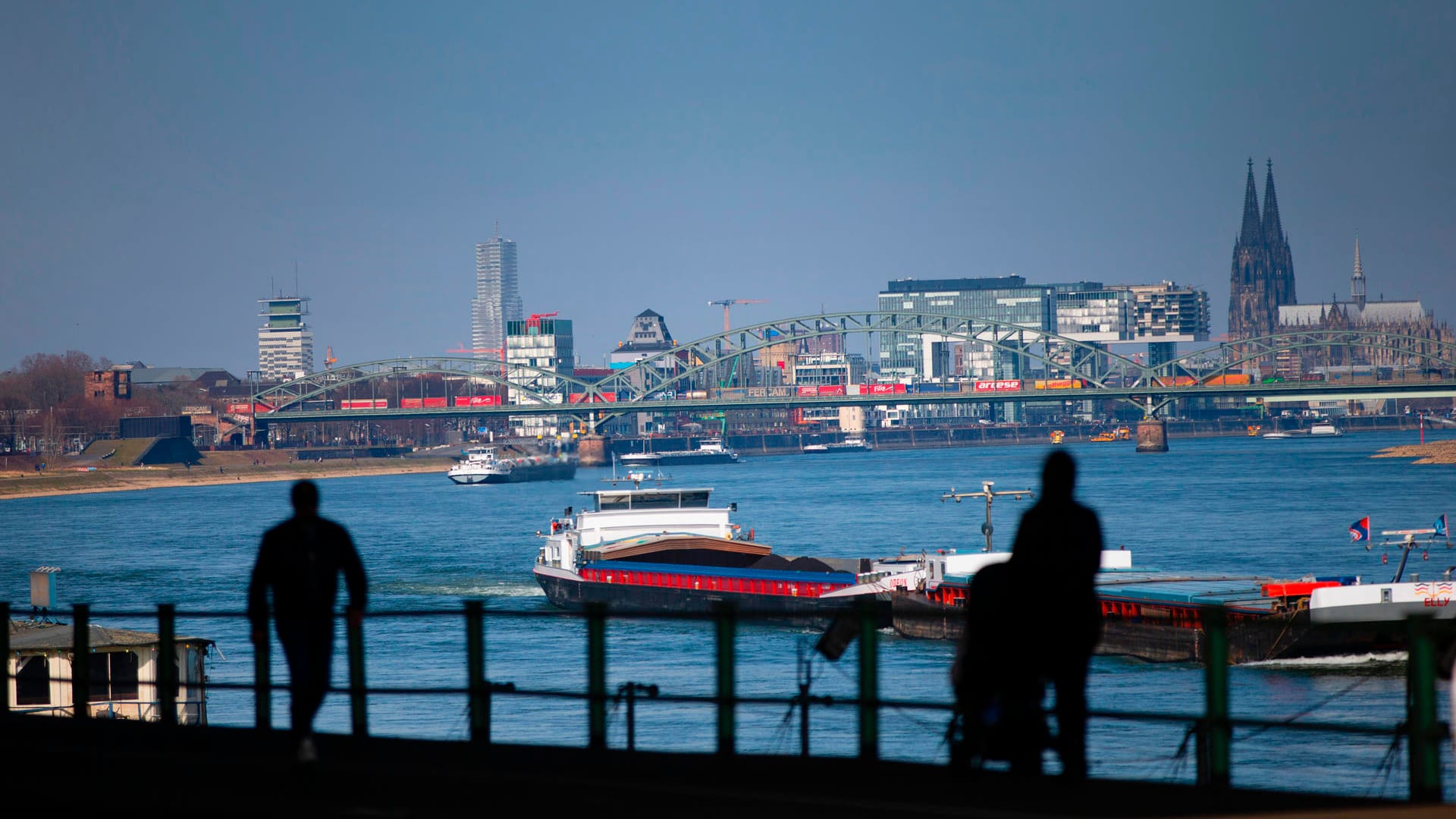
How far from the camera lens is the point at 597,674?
9164mm

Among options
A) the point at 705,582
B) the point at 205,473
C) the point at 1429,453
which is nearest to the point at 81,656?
the point at 705,582

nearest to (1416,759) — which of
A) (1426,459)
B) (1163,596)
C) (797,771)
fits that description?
(797,771)

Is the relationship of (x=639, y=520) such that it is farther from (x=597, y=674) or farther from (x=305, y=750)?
(x=305, y=750)

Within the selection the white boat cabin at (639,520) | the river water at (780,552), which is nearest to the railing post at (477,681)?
the river water at (780,552)

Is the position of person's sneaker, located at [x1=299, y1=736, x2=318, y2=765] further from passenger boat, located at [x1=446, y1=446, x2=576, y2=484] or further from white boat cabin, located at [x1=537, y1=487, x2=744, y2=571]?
passenger boat, located at [x1=446, y1=446, x2=576, y2=484]

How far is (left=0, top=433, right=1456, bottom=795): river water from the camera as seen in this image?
24422 millimetres

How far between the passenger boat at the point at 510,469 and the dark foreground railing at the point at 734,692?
12464 cm

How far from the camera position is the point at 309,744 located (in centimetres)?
851

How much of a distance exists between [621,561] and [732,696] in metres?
35.9

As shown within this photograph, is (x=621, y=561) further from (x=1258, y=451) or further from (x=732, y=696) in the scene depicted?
(x=1258, y=451)

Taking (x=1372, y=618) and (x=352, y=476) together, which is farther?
(x=352, y=476)

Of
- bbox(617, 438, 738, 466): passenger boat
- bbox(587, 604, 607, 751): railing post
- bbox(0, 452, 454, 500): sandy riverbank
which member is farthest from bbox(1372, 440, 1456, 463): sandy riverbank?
bbox(587, 604, 607, 751): railing post

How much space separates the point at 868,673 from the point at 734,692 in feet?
3.36

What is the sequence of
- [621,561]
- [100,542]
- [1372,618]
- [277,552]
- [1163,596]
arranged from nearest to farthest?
[277,552]
[1372,618]
[1163,596]
[621,561]
[100,542]
